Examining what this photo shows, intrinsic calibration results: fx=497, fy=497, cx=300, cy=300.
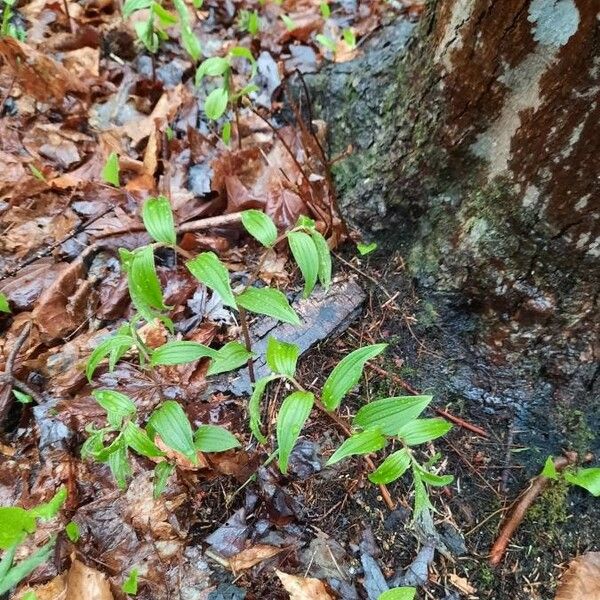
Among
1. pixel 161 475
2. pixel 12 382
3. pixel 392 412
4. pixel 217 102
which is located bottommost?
pixel 12 382

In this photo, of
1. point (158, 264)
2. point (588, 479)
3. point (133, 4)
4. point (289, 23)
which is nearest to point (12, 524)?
point (158, 264)

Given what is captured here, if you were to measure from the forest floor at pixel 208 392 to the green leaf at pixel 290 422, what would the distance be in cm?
44

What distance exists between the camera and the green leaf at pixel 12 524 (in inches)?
58.0

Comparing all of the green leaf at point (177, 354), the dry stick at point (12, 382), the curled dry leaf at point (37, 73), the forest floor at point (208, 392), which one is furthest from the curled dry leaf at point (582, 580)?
the curled dry leaf at point (37, 73)

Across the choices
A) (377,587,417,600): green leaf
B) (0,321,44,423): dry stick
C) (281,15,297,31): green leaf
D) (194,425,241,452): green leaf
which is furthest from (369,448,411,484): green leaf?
(281,15,297,31): green leaf

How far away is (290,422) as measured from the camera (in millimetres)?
1416

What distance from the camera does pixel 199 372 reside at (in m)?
2.07

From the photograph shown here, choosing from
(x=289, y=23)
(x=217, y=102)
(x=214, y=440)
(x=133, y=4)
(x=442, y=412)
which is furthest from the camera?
(x=289, y=23)

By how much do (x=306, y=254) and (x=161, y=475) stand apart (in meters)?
0.88

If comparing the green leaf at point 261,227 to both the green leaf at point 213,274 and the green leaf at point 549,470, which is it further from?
the green leaf at point 549,470

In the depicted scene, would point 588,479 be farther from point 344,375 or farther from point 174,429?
point 174,429

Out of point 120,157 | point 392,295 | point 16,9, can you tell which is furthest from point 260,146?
point 16,9

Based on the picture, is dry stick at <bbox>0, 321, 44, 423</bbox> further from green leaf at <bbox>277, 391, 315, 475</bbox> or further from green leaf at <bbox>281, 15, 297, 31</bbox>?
green leaf at <bbox>281, 15, 297, 31</bbox>

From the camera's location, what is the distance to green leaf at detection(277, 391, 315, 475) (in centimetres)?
140
